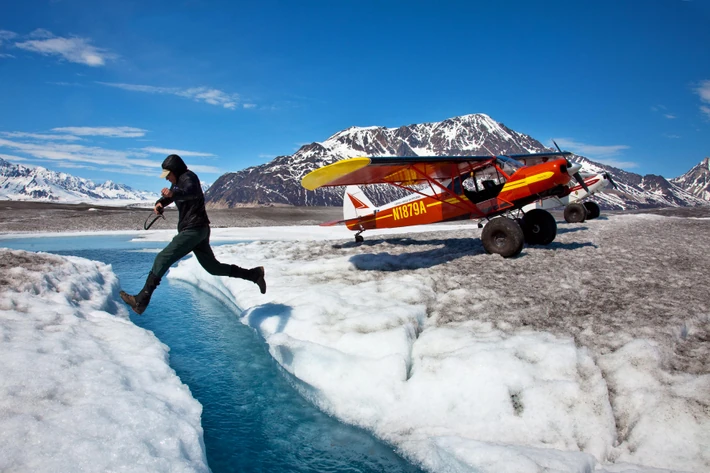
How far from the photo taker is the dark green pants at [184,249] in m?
5.55

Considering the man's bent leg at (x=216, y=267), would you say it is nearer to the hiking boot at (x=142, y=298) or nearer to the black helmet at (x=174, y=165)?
the hiking boot at (x=142, y=298)

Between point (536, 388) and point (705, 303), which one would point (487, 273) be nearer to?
point (705, 303)

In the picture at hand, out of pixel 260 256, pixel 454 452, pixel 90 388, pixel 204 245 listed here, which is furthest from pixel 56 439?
pixel 260 256

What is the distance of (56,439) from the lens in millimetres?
2717

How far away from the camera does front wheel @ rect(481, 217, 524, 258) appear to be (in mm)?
8648

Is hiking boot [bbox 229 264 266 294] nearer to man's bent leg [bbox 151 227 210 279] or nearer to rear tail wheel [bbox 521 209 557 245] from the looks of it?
man's bent leg [bbox 151 227 210 279]

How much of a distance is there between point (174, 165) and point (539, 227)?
9034 millimetres

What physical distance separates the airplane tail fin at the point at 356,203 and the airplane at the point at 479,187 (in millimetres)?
2239

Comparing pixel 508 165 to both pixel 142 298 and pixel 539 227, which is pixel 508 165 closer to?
pixel 539 227

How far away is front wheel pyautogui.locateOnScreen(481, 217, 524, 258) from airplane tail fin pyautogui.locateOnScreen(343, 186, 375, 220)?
212 inches

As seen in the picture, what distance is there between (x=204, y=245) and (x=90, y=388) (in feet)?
9.74

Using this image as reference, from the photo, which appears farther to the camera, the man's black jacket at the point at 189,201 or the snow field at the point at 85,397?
the man's black jacket at the point at 189,201

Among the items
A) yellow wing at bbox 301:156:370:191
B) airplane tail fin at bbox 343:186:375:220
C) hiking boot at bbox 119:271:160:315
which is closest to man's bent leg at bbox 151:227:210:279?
hiking boot at bbox 119:271:160:315

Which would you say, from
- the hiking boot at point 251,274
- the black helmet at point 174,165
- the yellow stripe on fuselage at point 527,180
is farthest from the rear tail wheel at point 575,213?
the black helmet at point 174,165
